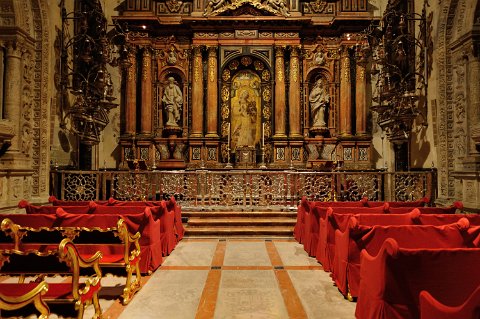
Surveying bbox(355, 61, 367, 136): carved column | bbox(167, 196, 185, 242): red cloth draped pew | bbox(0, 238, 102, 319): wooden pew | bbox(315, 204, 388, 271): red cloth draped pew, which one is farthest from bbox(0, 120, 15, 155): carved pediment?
bbox(355, 61, 367, 136): carved column

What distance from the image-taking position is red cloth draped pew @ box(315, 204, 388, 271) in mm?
5259

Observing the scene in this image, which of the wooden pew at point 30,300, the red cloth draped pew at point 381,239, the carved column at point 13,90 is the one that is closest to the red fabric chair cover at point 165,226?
the red cloth draped pew at point 381,239

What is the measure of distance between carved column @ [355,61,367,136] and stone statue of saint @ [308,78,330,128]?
120 cm

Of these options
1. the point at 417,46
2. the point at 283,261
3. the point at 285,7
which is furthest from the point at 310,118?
the point at 283,261

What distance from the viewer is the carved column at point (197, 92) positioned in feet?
48.1

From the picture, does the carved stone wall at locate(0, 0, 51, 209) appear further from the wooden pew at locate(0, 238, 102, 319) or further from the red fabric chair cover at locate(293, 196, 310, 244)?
the red fabric chair cover at locate(293, 196, 310, 244)

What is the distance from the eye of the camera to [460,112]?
828cm

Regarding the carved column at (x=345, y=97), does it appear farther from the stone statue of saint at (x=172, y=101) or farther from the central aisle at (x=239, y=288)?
the central aisle at (x=239, y=288)

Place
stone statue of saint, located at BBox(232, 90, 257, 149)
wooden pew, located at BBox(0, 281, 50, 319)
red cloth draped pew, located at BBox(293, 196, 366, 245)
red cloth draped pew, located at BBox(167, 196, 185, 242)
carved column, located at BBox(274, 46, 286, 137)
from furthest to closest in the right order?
stone statue of saint, located at BBox(232, 90, 257, 149)
carved column, located at BBox(274, 46, 286, 137)
red cloth draped pew, located at BBox(167, 196, 185, 242)
red cloth draped pew, located at BBox(293, 196, 366, 245)
wooden pew, located at BBox(0, 281, 50, 319)

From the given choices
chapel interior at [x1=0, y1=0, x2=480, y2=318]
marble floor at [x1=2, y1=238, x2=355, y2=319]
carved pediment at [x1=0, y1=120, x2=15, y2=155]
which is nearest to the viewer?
marble floor at [x1=2, y1=238, x2=355, y2=319]

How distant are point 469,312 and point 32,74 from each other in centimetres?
938

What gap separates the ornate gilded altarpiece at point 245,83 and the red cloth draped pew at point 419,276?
1107cm

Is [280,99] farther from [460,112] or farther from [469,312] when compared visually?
[469,312]

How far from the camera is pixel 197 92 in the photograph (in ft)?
48.3
